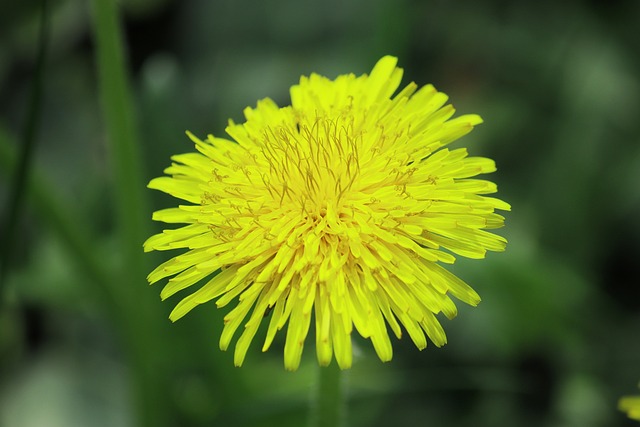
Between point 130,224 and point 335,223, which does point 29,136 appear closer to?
point 130,224

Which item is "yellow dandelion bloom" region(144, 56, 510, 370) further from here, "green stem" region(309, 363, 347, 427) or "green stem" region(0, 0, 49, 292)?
"green stem" region(0, 0, 49, 292)

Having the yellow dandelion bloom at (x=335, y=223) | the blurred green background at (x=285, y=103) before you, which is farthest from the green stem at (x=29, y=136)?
the yellow dandelion bloom at (x=335, y=223)

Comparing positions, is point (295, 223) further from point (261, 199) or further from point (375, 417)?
point (375, 417)

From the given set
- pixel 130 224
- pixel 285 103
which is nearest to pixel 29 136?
pixel 130 224

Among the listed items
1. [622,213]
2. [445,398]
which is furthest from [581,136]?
[445,398]

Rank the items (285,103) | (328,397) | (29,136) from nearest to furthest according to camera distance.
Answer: (328,397) < (29,136) < (285,103)

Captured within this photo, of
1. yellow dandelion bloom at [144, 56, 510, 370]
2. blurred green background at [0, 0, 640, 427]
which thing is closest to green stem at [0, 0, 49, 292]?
blurred green background at [0, 0, 640, 427]
